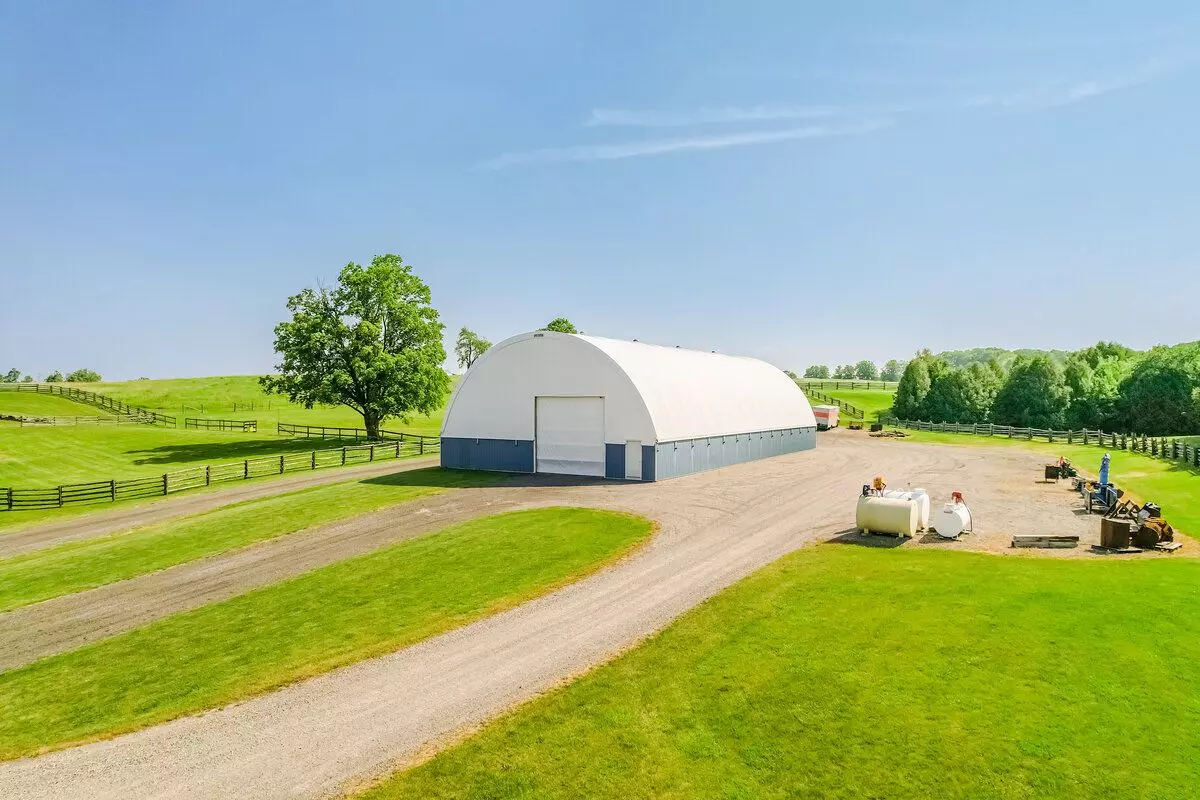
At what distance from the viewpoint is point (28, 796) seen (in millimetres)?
9422

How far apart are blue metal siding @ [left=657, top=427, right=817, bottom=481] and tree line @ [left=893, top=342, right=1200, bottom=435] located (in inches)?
1770

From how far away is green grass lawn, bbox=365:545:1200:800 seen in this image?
8.65m

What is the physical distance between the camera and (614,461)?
3653 cm

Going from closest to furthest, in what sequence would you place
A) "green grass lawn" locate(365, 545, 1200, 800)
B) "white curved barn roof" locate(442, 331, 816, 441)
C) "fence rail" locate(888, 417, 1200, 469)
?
1. "green grass lawn" locate(365, 545, 1200, 800)
2. "white curved barn roof" locate(442, 331, 816, 441)
3. "fence rail" locate(888, 417, 1200, 469)

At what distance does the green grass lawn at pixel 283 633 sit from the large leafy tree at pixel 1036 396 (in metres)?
80.2

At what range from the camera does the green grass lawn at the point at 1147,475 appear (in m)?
25.7

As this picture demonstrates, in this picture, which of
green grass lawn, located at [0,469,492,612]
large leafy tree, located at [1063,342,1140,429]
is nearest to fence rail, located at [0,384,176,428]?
green grass lawn, located at [0,469,492,612]

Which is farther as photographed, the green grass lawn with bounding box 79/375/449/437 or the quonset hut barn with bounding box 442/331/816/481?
the green grass lawn with bounding box 79/375/449/437

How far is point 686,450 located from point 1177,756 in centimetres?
2959

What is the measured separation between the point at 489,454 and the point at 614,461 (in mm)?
8475

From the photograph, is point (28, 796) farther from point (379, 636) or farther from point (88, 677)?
point (379, 636)

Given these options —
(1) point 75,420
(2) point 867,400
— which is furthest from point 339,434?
(2) point 867,400

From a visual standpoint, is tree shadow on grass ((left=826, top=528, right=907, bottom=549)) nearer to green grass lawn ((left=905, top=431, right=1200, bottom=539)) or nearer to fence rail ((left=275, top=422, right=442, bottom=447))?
green grass lawn ((left=905, top=431, right=1200, bottom=539))

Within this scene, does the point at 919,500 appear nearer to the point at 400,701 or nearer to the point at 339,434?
the point at 400,701
